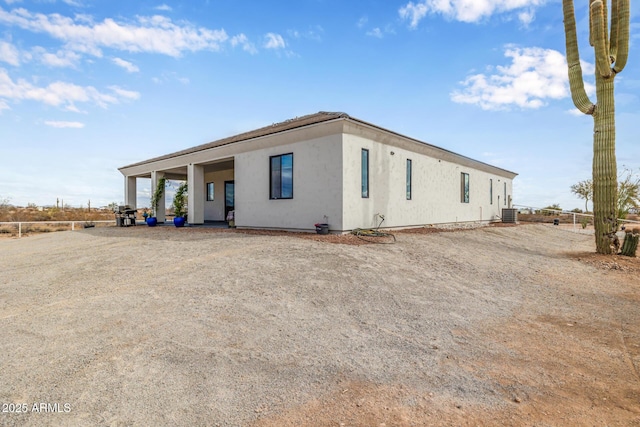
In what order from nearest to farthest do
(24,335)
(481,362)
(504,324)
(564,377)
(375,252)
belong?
(564,377) → (481,362) → (24,335) → (504,324) → (375,252)

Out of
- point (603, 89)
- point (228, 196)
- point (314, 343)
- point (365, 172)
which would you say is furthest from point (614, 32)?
point (228, 196)

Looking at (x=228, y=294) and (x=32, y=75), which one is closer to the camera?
(x=228, y=294)

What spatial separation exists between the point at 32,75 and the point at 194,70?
17.2 ft

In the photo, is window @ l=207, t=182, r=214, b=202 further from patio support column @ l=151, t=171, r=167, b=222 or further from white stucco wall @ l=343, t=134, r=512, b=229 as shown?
white stucco wall @ l=343, t=134, r=512, b=229

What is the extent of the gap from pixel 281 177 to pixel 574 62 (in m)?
10.1

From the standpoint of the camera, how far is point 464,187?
1775 centimetres

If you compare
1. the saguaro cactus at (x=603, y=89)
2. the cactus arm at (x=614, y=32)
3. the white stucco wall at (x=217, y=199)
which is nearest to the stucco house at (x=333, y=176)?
the white stucco wall at (x=217, y=199)

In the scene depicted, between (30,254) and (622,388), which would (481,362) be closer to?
(622,388)

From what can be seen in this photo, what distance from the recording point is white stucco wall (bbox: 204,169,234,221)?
19000 millimetres

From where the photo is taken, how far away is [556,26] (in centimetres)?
1061

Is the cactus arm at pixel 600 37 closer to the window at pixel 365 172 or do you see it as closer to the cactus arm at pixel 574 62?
the cactus arm at pixel 574 62

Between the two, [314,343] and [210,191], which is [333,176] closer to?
[314,343]

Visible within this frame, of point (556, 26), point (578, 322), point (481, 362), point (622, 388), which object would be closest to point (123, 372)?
point (481, 362)

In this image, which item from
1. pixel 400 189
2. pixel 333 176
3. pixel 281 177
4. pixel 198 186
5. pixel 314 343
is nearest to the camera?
pixel 314 343
